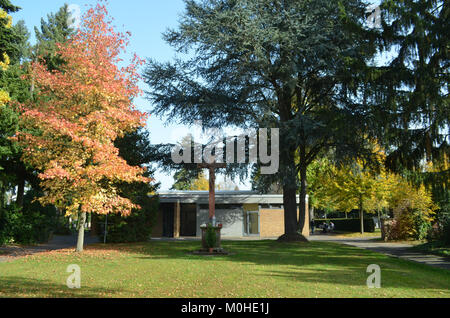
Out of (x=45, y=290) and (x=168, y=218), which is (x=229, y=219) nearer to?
(x=168, y=218)

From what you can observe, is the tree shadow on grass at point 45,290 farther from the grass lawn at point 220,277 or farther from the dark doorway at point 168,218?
the dark doorway at point 168,218

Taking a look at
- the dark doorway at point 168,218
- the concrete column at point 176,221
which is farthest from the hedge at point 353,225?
the dark doorway at point 168,218

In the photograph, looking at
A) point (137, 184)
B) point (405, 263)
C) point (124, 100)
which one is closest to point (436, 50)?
point (405, 263)

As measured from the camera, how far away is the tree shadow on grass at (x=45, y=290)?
721 centimetres

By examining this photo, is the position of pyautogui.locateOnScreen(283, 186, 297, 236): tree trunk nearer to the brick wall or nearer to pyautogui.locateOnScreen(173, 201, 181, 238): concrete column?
the brick wall

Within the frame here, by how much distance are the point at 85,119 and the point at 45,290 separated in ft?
30.6

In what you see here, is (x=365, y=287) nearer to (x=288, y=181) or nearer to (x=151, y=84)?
(x=288, y=181)

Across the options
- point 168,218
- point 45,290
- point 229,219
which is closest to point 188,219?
point 168,218

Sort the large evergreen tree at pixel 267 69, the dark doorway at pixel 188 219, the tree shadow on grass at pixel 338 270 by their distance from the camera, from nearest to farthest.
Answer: the tree shadow on grass at pixel 338 270 < the large evergreen tree at pixel 267 69 < the dark doorway at pixel 188 219

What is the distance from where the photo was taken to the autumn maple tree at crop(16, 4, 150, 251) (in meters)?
15.3

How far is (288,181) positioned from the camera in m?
18.8

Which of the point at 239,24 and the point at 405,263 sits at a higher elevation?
the point at 239,24

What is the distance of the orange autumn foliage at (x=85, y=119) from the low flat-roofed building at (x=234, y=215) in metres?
16.0

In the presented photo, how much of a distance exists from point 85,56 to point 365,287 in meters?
14.3
